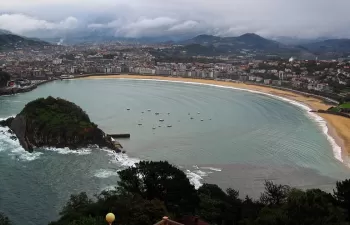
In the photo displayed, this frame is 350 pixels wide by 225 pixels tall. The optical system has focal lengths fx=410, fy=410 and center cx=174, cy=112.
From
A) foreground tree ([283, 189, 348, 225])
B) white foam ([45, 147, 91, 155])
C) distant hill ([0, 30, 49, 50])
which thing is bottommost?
white foam ([45, 147, 91, 155])

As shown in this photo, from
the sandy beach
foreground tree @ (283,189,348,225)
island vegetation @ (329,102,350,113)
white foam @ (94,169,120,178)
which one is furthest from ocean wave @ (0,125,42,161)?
island vegetation @ (329,102,350,113)

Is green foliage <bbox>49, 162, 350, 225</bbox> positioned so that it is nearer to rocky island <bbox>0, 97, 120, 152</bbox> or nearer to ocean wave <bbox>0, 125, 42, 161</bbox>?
ocean wave <bbox>0, 125, 42, 161</bbox>

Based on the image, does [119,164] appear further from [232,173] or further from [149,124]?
[149,124]

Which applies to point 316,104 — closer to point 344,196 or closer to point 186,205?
point 344,196

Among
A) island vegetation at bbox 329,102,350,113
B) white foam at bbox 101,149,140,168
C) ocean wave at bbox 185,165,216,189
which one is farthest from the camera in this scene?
island vegetation at bbox 329,102,350,113

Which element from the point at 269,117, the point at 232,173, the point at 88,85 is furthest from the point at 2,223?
the point at 88,85

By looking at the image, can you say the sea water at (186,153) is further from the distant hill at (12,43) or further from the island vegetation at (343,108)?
the distant hill at (12,43)

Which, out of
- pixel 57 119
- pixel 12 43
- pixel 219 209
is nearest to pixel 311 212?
pixel 219 209
